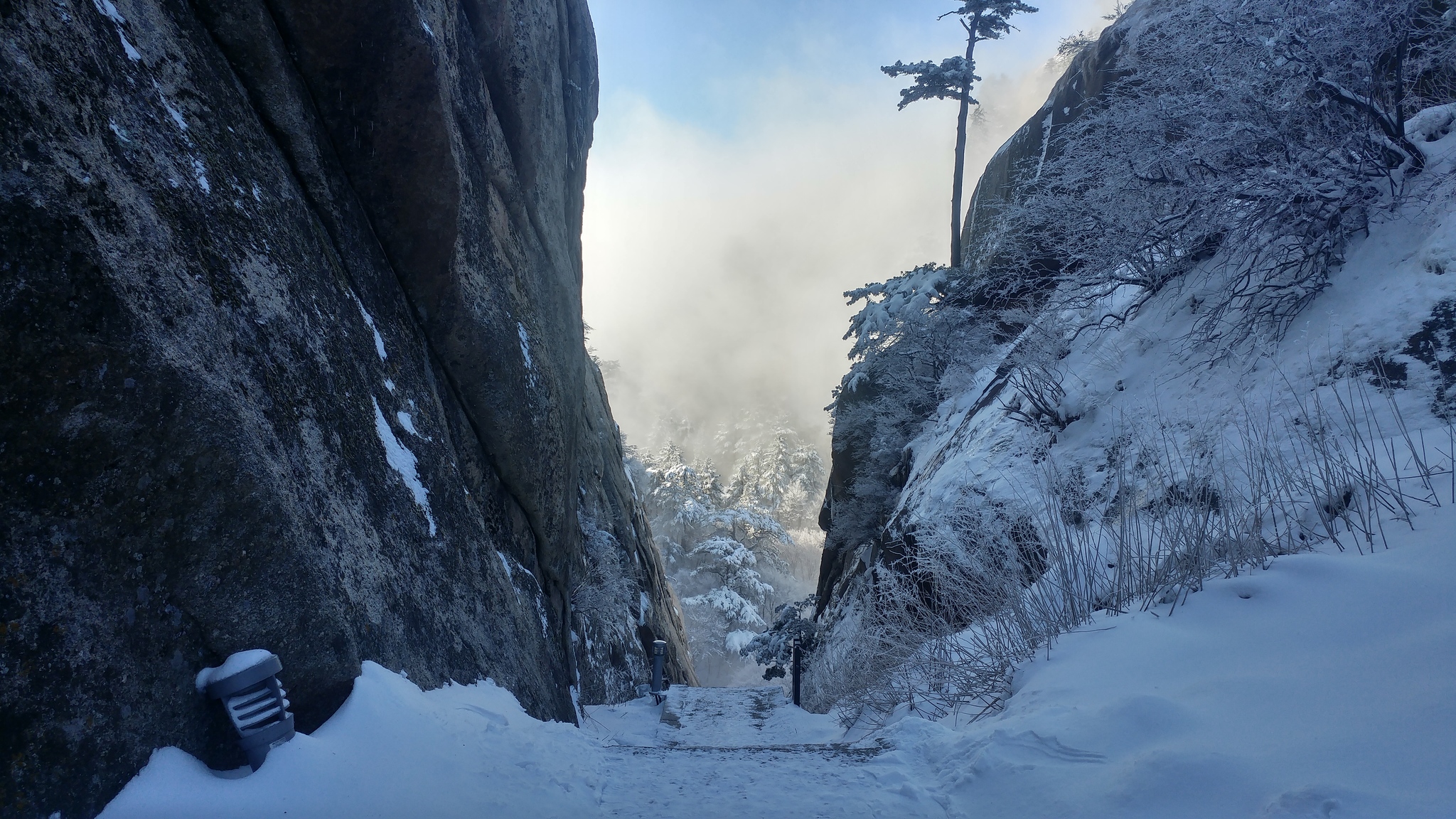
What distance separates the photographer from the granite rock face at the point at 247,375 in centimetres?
220

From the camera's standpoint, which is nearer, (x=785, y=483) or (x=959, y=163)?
(x=959, y=163)

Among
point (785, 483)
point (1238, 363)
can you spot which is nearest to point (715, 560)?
point (785, 483)

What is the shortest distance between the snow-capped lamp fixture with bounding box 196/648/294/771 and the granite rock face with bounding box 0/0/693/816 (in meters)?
0.12

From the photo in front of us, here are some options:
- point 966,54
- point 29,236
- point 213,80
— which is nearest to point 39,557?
point 29,236

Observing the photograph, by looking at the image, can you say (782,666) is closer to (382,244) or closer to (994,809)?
(382,244)

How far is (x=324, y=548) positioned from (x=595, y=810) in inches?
73.6

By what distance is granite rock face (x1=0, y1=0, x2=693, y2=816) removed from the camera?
2.20 meters

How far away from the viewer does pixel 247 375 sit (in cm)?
320

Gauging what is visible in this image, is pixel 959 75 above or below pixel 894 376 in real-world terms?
above

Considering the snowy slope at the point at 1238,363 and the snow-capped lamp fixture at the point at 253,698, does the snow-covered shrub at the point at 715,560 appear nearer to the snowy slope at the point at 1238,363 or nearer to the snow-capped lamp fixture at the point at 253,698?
the snowy slope at the point at 1238,363

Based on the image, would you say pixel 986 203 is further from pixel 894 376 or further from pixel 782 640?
pixel 782 640

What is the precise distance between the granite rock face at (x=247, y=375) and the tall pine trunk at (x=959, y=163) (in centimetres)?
1537

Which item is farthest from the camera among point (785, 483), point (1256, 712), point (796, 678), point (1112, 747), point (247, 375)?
A: point (785, 483)

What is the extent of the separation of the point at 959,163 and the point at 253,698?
21195 mm
